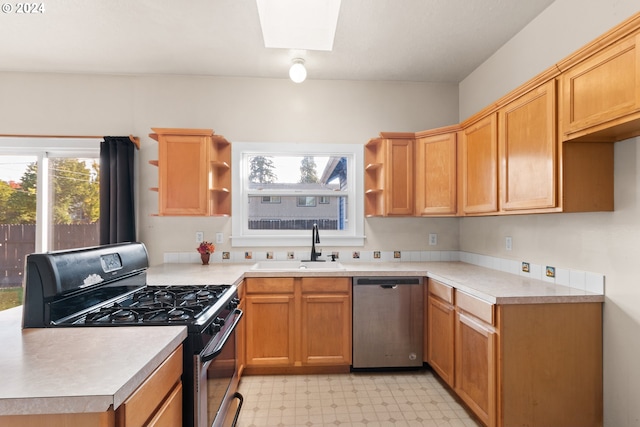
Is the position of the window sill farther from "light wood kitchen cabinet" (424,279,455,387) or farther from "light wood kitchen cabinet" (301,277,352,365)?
"light wood kitchen cabinet" (424,279,455,387)

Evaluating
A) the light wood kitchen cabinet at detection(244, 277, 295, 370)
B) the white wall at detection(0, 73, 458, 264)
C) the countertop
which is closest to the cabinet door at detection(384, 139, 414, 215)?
the white wall at detection(0, 73, 458, 264)

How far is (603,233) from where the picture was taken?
1837mm

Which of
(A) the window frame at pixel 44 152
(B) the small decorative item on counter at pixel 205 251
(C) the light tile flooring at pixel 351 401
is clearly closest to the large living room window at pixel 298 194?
(B) the small decorative item on counter at pixel 205 251

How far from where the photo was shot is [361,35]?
100 inches

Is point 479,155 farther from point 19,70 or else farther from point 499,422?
point 19,70

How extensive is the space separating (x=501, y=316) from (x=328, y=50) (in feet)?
7.71

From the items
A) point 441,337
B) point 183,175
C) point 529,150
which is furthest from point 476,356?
point 183,175

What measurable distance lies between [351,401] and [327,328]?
0.57 metres

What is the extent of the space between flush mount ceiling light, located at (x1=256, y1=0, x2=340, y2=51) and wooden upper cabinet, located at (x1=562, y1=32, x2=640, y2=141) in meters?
1.51

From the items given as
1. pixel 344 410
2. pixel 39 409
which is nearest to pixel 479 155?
pixel 344 410

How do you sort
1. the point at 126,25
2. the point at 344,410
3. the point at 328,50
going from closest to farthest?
the point at 344,410 → the point at 126,25 → the point at 328,50

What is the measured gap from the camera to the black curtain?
3.07m

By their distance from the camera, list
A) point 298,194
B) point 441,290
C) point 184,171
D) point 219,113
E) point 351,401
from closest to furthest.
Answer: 1. point 351,401
2. point 441,290
3. point 184,171
4. point 219,113
5. point 298,194

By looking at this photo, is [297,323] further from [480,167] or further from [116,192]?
[116,192]
